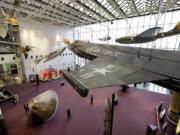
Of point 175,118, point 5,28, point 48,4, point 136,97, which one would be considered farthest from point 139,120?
point 48,4

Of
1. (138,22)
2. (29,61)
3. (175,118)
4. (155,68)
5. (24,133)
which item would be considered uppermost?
(138,22)

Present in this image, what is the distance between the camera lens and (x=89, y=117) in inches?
275

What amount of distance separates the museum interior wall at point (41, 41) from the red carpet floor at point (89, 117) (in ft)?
21.0

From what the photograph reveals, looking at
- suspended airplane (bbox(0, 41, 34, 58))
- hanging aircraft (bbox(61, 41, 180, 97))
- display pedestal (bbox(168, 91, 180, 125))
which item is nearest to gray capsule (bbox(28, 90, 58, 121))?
suspended airplane (bbox(0, 41, 34, 58))

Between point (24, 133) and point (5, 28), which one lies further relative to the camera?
point (24, 133)

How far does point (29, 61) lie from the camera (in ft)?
48.2

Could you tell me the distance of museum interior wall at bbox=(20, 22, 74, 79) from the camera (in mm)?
14047

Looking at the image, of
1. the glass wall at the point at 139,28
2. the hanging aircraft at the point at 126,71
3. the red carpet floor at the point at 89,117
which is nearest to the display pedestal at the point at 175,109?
the red carpet floor at the point at 89,117

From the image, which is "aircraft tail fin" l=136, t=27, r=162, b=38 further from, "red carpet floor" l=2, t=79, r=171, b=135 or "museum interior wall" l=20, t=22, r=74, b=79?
"museum interior wall" l=20, t=22, r=74, b=79

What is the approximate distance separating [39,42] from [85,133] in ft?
50.7

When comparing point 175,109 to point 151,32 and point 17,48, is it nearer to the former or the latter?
point 151,32

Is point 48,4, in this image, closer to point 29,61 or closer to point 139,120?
point 29,61

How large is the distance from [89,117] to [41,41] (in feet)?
48.6

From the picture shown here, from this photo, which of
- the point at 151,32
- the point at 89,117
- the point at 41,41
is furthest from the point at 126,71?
the point at 41,41
